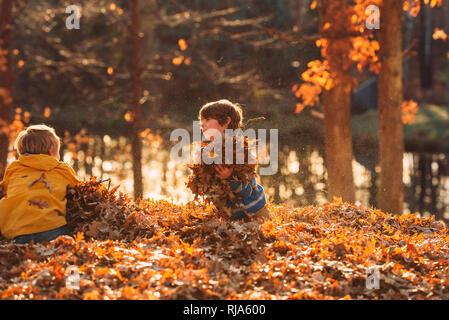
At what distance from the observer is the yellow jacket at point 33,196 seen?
497 cm

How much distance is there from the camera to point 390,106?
865 centimetres

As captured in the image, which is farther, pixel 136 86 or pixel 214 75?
pixel 214 75

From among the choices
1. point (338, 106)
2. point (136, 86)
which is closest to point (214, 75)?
point (136, 86)

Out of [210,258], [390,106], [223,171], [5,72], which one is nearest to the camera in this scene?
[210,258]

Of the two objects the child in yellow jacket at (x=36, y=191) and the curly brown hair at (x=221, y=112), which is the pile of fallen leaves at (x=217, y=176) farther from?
the child in yellow jacket at (x=36, y=191)

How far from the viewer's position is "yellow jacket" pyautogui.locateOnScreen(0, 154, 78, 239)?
497cm

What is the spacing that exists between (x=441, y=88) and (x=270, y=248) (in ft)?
103

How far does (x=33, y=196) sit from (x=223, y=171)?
1.90 m

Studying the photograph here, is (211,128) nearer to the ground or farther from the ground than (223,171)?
farther from the ground

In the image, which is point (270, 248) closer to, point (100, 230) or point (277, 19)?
point (100, 230)

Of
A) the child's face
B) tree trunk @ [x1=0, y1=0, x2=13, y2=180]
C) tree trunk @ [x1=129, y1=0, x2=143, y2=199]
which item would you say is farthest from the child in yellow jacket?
tree trunk @ [x1=0, y1=0, x2=13, y2=180]

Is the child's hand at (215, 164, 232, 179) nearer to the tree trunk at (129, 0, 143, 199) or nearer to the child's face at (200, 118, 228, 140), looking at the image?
the child's face at (200, 118, 228, 140)

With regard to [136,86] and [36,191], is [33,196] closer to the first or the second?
[36,191]

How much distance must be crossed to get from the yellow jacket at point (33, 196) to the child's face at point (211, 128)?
1519mm
